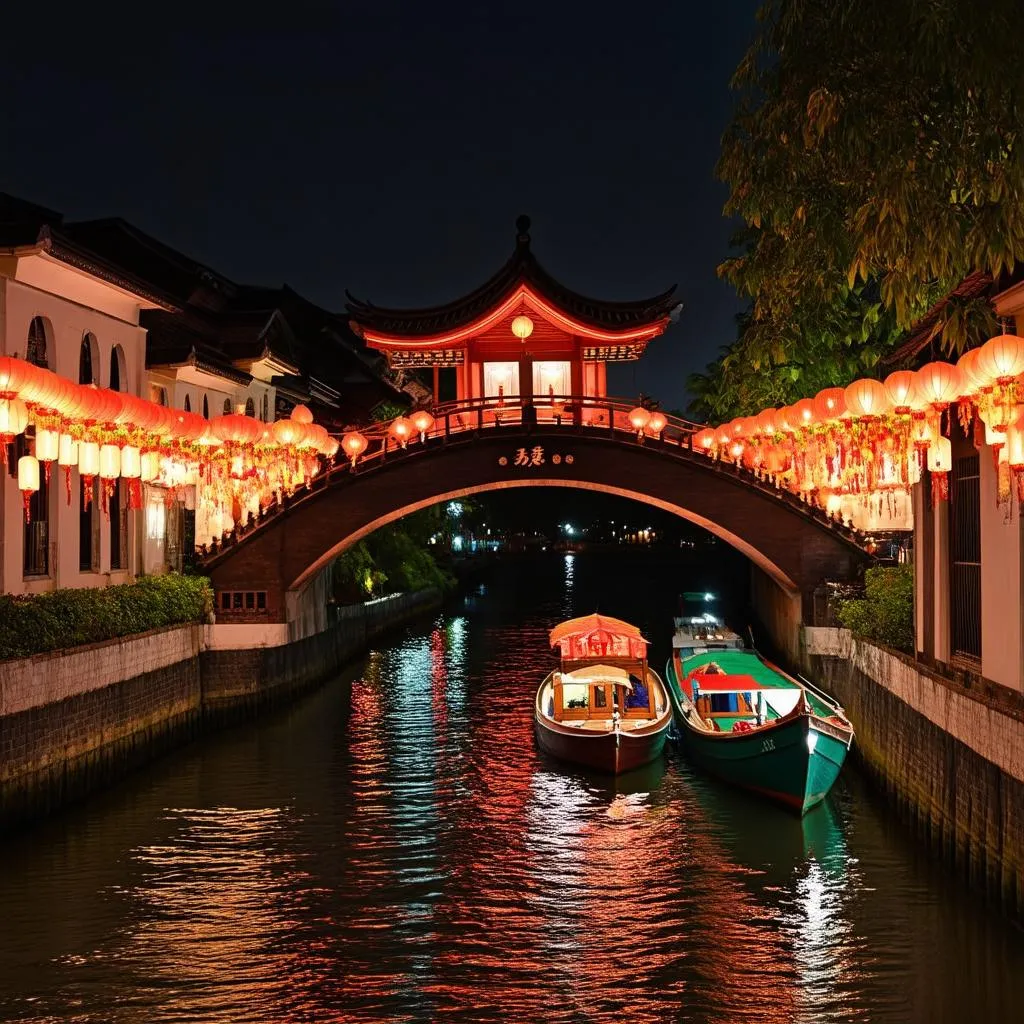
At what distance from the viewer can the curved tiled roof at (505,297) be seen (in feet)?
91.5

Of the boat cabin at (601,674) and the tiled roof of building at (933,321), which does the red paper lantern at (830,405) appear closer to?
the tiled roof of building at (933,321)

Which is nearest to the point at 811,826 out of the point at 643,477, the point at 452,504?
the point at 643,477

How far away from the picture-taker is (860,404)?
44.2ft

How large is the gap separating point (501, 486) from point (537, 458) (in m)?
1.11

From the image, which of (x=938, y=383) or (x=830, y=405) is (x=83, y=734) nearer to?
(x=830, y=405)

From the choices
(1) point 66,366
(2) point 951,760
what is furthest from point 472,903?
(1) point 66,366

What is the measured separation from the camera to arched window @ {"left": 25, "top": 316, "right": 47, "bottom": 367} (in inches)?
738

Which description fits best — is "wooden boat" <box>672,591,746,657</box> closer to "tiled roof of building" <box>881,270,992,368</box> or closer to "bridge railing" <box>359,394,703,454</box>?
"bridge railing" <box>359,394,703,454</box>

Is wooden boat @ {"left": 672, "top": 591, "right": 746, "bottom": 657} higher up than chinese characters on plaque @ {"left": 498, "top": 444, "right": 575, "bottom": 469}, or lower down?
lower down

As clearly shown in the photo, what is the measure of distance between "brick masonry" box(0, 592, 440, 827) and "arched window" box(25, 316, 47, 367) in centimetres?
481

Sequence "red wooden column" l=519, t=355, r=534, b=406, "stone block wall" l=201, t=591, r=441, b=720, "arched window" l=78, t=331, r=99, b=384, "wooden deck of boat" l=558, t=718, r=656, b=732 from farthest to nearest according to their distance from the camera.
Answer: "red wooden column" l=519, t=355, r=534, b=406 → "stone block wall" l=201, t=591, r=441, b=720 → "arched window" l=78, t=331, r=99, b=384 → "wooden deck of boat" l=558, t=718, r=656, b=732

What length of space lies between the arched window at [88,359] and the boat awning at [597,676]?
1007cm

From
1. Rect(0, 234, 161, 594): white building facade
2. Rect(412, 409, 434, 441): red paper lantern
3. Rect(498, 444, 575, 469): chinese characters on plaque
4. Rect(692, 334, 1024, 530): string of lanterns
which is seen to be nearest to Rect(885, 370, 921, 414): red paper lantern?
Rect(692, 334, 1024, 530): string of lanterns

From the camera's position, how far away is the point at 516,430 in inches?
995
